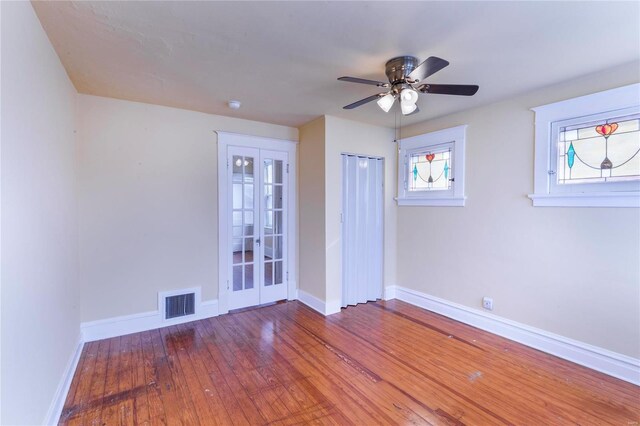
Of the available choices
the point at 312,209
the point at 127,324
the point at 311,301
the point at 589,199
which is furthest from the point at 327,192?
the point at 127,324

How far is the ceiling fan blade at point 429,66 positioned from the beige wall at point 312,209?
176cm

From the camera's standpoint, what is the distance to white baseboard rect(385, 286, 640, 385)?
7.75ft

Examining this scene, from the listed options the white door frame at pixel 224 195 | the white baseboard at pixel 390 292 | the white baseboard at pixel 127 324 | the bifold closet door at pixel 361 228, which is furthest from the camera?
the white baseboard at pixel 390 292

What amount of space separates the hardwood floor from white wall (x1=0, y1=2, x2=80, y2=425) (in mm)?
499

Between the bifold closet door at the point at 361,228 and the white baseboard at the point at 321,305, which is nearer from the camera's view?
the white baseboard at the point at 321,305

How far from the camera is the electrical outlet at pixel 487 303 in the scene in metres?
3.22

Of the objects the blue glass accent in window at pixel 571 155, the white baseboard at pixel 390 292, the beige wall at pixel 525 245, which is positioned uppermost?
the blue glass accent in window at pixel 571 155

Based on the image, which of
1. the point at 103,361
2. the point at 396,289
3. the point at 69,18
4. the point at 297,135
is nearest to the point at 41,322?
the point at 103,361

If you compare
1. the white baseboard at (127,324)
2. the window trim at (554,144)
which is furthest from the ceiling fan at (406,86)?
the white baseboard at (127,324)

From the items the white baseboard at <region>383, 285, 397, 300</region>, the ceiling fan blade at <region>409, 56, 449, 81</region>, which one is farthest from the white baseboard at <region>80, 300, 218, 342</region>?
the ceiling fan blade at <region>409, 56, 449, 81</region>

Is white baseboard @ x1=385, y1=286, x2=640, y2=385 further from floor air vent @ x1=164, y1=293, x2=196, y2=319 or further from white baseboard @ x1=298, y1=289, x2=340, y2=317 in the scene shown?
floor air vent @ x1=164, y1=293, x2=196, y2=319

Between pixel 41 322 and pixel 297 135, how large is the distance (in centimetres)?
330

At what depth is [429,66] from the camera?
188cm

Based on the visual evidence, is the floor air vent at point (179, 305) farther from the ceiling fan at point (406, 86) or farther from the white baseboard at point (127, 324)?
the ceiling fan at point (406, 86)
